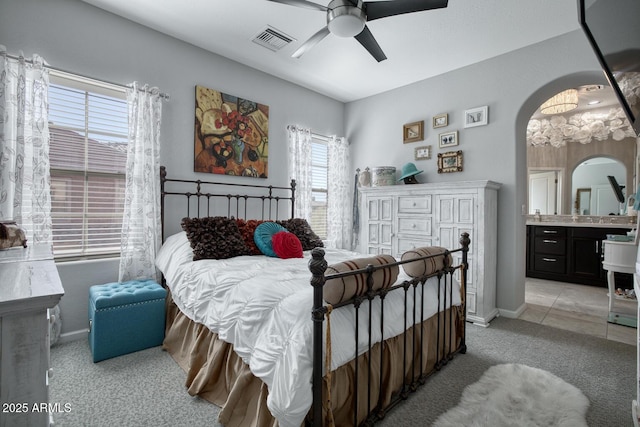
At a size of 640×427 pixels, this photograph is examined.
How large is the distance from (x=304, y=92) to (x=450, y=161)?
2.23 meters

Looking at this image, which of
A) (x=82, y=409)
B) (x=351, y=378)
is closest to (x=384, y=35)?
(x=351, y=378)

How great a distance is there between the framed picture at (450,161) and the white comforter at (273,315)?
6.17 ft

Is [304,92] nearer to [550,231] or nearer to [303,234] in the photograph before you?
[303,234]

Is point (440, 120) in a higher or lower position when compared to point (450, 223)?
higher

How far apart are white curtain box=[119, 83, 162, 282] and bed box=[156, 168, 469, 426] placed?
0.84ft

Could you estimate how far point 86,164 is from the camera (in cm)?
268

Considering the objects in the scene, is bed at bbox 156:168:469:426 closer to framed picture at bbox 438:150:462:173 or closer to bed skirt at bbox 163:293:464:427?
bed skirt at bbox 163:293:464:427

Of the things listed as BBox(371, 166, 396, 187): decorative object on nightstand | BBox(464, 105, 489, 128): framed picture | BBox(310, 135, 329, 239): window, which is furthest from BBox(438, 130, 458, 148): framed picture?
BBox(310, 135, 329, 239): window

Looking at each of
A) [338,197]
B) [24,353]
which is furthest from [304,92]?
[24,353]

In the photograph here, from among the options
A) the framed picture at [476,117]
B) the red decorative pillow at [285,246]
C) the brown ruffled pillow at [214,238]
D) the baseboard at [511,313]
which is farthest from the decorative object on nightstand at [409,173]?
the brown ruffled pillow at [214,238]

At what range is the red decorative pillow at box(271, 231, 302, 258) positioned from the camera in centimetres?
271

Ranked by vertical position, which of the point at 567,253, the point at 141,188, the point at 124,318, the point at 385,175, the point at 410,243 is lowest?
the point at 124,318

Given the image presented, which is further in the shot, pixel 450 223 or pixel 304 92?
pixel 304 92

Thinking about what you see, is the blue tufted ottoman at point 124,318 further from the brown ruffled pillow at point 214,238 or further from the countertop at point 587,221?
the countertop at point 587,221
